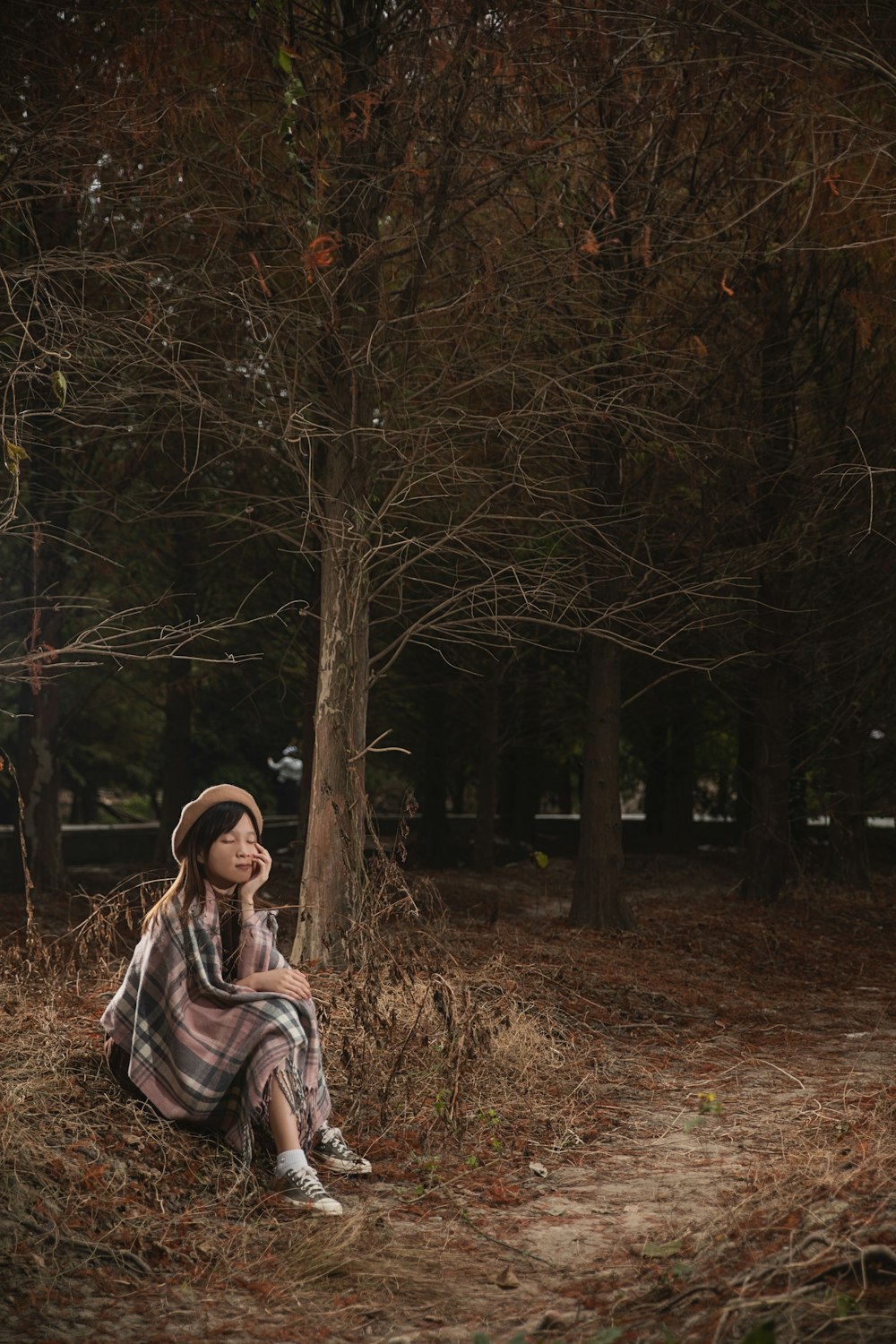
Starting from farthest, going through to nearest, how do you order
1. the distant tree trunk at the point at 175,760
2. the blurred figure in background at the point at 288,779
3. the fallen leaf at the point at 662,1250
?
the blurred figure in background at the point at 288,779 < the distant tree trunk at the point at 175,760 < the fallen leaf at the point at 662,1250

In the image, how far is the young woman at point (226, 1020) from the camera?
188 inches

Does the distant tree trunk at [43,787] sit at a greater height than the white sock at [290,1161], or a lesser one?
greater

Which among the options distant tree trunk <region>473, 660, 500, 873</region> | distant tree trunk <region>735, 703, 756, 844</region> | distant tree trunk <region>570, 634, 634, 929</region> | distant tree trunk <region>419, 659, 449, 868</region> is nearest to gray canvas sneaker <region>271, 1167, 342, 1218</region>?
distant tree trunk <region>570, 634, 634, 929</region>

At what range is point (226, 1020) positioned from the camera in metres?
4.83

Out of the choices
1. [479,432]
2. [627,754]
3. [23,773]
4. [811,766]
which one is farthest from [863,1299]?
[627,754]

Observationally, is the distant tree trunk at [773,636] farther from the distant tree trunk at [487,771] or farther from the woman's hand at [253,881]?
the woman's hand at [253,881]

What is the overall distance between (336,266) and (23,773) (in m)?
7.23

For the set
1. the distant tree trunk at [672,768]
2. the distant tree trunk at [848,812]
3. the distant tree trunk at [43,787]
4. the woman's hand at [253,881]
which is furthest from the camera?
the distant tree trunk at [672,768]

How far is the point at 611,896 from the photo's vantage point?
38.9ft

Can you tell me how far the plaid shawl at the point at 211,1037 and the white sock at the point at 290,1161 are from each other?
158mm

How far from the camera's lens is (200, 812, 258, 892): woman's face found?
5098 millimetres

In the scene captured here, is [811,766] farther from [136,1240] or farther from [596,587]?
[136,1240]

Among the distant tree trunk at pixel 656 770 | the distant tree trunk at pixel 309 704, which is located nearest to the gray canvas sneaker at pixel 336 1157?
the distant tree trunk at pixel 309 704

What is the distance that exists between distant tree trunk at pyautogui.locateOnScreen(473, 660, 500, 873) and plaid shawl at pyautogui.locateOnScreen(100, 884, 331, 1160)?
1037 centimetres
